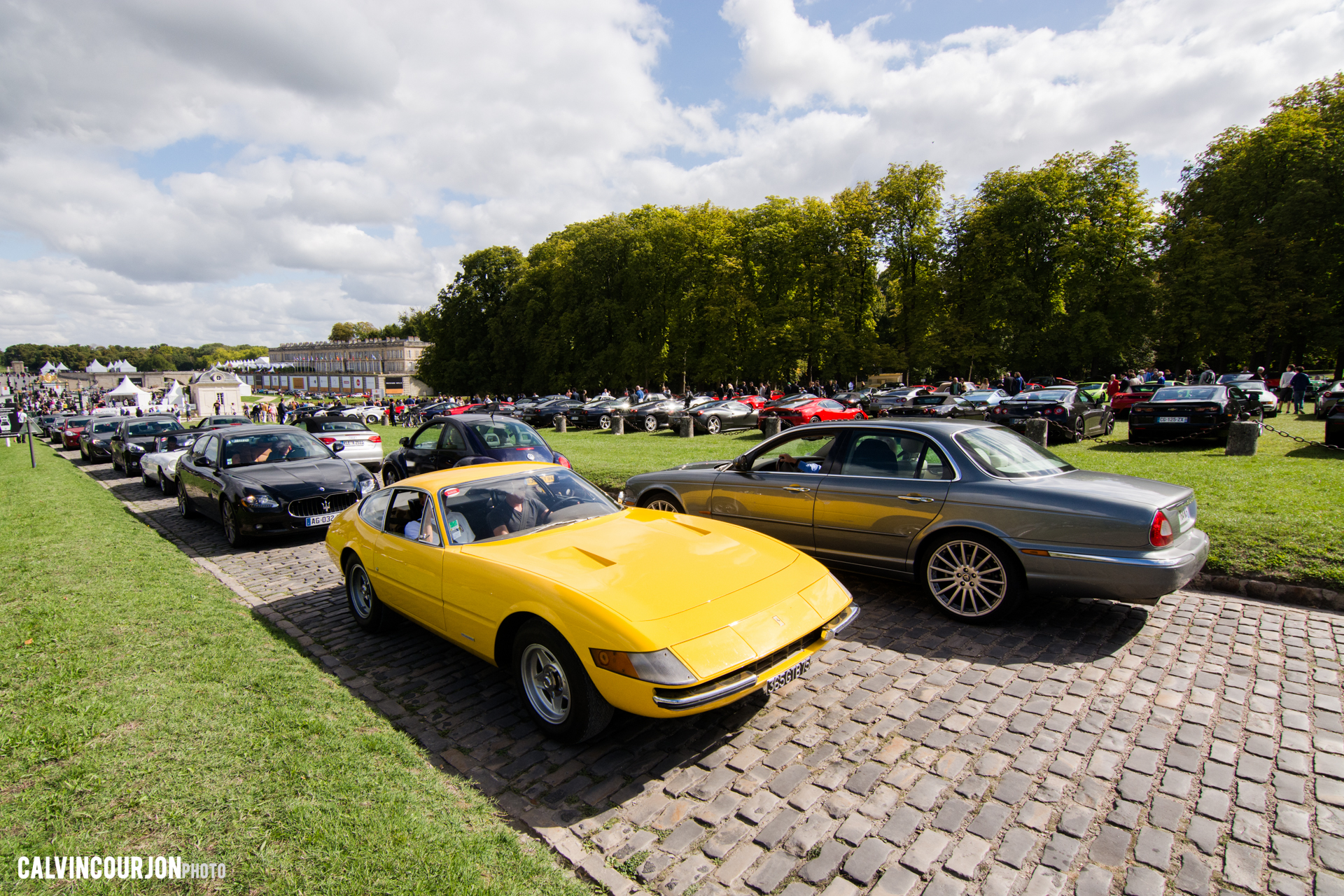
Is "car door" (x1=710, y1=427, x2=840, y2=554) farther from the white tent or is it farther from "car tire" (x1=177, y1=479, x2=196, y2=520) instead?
the white tent

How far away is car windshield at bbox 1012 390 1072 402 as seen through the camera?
1783cm

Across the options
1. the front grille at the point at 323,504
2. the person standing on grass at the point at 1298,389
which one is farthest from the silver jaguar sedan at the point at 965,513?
the person standing on grass at the point at 1298,389

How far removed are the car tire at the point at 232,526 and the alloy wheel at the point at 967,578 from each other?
27.5 ft

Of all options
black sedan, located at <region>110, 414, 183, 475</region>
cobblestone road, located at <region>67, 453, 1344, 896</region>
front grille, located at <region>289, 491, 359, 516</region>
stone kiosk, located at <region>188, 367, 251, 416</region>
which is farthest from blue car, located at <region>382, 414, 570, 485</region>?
stone kiosk, located at <region>188, 367, 251, 416</region>

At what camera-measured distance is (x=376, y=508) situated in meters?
5.44

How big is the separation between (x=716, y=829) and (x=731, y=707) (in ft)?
3.69

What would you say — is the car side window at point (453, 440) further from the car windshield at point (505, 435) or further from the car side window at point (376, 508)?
the car side window at point (376, 508)

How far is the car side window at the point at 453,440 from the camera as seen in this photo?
35.4ft

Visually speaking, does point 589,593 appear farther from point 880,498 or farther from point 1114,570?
point 1114,570

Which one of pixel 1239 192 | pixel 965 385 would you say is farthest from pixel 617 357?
pixel 1239 192

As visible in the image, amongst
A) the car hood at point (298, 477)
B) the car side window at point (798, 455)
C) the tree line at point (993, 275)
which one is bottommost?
the car hood at point (298, 477)

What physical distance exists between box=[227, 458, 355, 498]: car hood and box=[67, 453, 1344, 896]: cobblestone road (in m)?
4.19

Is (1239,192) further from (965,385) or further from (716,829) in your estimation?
(716,829)

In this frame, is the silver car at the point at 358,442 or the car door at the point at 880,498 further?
the silver car at the point at 358,442
